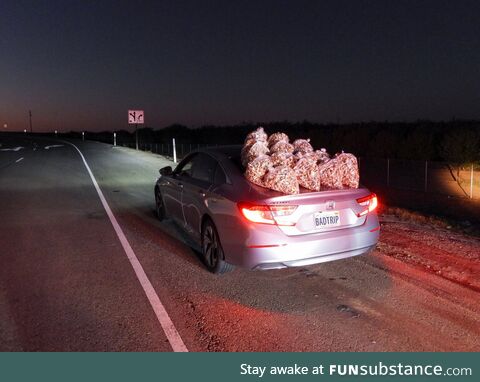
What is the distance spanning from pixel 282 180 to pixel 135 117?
28.3 m

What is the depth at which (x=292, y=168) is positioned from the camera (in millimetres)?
5965

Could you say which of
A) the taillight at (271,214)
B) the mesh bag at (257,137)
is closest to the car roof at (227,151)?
the mesh bag at (257,137)

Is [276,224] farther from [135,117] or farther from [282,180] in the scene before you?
[135,117]

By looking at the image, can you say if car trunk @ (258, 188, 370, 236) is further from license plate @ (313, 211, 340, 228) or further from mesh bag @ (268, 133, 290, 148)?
mesh bag @ (268, 133, 290, 148)

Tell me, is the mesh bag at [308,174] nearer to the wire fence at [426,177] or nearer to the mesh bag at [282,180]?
the mesh bag at [282,180]

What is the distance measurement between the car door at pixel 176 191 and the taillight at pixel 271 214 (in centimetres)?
226

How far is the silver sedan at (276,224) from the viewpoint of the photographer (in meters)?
5.26

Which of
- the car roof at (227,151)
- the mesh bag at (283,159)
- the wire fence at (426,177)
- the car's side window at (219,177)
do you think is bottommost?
the wire fence at (426,177)

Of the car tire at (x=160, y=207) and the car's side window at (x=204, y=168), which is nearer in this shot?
the car's side window at (x=204, y=168)

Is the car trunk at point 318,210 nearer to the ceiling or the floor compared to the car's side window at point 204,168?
nearer to the floor

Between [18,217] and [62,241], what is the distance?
2.58 meters

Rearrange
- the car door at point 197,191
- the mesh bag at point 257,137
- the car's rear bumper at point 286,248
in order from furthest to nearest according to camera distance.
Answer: the mesh bag at point 257,137 < the car door at point 197,191 < the car's rear bumper at point 286,248

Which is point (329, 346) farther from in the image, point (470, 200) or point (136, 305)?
point (470, 200)

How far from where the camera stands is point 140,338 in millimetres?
4371
